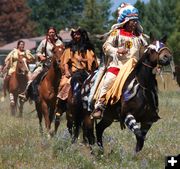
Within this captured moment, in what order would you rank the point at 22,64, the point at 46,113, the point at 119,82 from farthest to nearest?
the point at 22,64 → the point at 46,113 → the point at 119,82

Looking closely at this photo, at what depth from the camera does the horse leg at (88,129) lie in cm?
1199

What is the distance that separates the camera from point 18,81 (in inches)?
858

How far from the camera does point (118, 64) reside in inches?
436

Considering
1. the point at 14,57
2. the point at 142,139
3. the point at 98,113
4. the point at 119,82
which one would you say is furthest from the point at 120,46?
the point at 14,57

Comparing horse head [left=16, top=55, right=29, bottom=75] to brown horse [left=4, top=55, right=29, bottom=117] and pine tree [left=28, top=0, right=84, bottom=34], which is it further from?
pine tree [left=28, top=0, right=84, bottom=34]

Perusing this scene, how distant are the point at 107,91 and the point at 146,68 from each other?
71 centimetres

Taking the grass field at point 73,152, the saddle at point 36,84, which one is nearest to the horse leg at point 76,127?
the grass field at point 73,152

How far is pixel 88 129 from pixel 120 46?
1748mm

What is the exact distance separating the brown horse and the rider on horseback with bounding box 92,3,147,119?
10.2 metres

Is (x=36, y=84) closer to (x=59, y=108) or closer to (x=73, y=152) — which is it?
(x=59, y=108)

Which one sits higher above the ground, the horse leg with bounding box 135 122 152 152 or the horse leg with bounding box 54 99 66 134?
the horse leg with bounding box 135 122 152 152

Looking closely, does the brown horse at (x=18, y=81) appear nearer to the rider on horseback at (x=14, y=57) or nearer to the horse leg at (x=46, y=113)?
the rider on horseback at (x=14, y=57)

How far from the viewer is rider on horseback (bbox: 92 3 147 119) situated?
11.0 metres

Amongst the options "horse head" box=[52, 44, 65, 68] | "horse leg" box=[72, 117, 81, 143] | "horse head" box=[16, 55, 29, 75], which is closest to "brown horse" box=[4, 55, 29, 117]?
"horse head" box=[16, 55, 29, 75]
